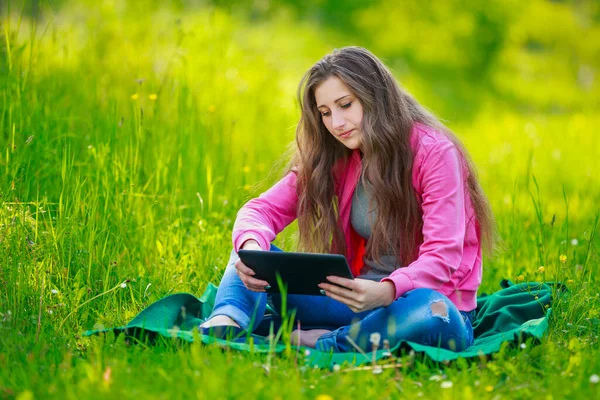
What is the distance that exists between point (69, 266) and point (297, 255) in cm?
120

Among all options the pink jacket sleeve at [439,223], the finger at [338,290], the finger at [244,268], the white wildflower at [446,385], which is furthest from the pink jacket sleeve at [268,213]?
the white wildflower at [446,385]

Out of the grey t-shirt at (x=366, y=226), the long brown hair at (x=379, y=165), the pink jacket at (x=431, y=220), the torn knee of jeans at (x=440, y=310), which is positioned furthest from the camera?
the grey t-shirt at (x=366, y=226)

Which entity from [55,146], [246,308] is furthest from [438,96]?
[246,308]

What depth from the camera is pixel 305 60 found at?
42.2ft

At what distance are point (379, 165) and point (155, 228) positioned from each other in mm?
Answer: 1425

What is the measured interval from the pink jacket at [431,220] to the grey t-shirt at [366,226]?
3 cm

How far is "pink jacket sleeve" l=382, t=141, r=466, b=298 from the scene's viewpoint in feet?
9.52

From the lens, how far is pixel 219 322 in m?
2.95

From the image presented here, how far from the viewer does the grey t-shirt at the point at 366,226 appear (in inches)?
128

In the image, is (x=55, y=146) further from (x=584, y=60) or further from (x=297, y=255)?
(x=584, y=60)

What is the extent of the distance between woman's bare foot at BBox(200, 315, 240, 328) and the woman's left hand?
404mm

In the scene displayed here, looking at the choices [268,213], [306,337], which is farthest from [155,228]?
[306,337]

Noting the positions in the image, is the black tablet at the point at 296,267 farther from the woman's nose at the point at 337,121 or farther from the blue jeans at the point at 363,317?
the woman's nose at the point at 337,121

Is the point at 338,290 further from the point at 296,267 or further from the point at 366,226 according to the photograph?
the point at 366,226
